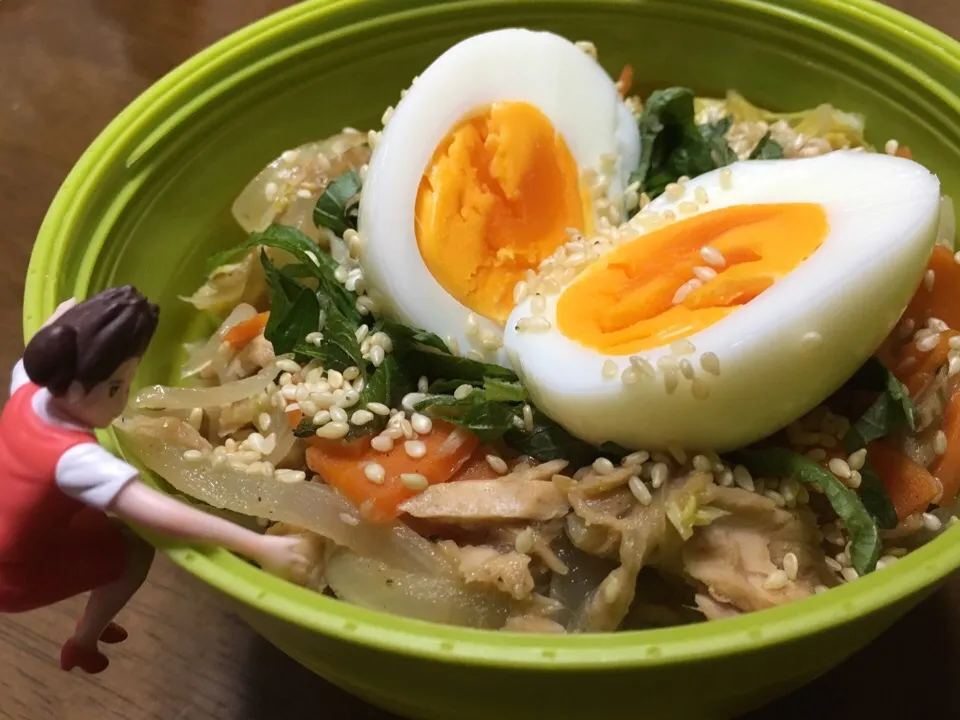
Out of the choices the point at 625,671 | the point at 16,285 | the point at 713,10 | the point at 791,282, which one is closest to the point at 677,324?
the point at 791,282

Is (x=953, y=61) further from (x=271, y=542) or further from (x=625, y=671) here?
(x=271, y=542)

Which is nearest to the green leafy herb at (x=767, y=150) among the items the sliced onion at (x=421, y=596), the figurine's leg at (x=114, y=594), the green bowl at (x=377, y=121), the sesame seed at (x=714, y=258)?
the green bowl at (x=377, y=121)

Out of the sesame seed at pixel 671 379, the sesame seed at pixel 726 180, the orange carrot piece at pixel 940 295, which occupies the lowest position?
the orange carrot piece at pixel 940 295

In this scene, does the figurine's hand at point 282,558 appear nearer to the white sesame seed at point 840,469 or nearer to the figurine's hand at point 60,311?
the figurine's hand at point 60,311

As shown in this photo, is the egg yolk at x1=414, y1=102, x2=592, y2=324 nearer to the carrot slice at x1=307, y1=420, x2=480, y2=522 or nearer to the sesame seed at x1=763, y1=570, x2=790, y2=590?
Result: the carrot slice at x1=307, y1=420, x2=480, y2=522

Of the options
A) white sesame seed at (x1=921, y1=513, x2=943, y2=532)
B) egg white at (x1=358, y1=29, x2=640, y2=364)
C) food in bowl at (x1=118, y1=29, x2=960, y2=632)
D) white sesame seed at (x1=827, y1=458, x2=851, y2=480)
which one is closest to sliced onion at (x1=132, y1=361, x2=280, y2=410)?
food in bowl at (x1=118, y1=29, x2=960, y2=632)

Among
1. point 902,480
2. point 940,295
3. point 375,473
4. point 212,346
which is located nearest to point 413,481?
point 375,473

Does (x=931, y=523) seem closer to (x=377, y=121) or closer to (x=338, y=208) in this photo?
(x=338, y=208)
